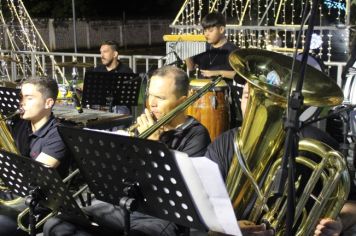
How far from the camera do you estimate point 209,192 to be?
2.11 m

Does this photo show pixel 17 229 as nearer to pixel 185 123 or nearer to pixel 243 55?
pixel 185 123

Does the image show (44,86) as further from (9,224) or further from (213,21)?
(213,21)

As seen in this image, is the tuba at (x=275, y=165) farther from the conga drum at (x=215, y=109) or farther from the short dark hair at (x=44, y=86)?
the conga drum at (x=215, y=109)

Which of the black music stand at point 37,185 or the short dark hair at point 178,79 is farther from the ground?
the short dark hair at point 178,79

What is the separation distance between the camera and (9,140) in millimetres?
3393

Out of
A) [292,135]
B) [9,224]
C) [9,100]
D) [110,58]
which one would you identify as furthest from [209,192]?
[110,58]

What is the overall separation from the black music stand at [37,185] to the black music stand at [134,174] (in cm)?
16

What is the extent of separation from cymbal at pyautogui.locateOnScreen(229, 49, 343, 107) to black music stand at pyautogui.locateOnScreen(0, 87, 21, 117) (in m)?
1.97

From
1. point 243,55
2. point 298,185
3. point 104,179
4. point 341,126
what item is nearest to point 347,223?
point 298,185

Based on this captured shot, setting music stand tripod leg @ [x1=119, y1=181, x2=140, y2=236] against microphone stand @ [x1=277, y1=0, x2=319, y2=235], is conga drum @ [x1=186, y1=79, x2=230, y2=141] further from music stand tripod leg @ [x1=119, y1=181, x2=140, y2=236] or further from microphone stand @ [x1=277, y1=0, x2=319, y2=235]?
microphone stand @ [x1=277, y1=0, x2=319, y2=235]

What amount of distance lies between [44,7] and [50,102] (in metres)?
25.5

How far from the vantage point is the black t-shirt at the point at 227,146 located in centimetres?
273

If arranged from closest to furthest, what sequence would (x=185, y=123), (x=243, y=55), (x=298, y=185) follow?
1. (x=298, y=185)
2. (x=243, y=55)
3. (x=185, y=123)

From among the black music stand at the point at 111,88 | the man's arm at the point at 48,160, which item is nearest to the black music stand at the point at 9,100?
the man's arm at the point at 48,160
